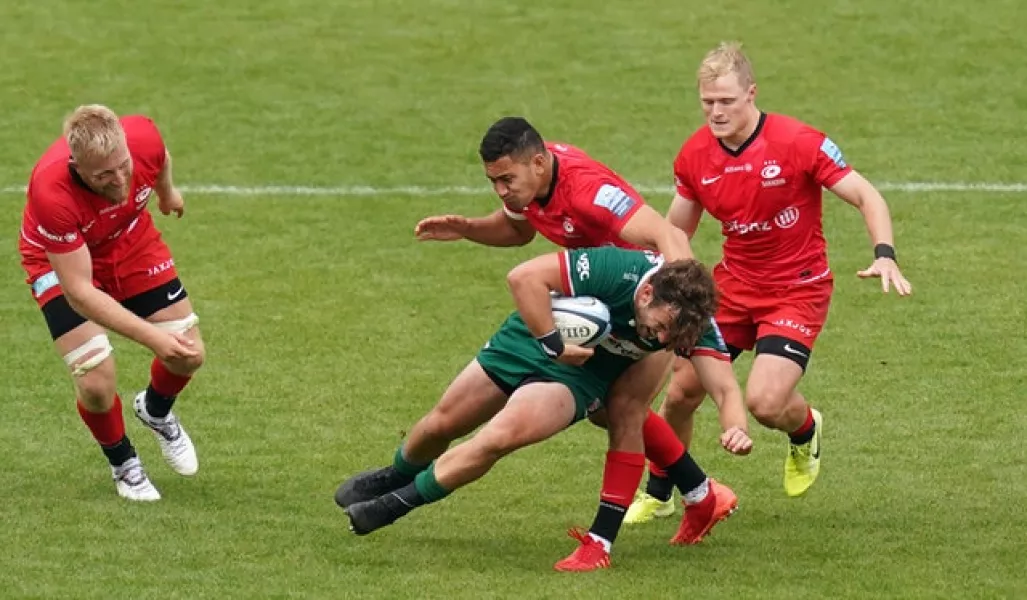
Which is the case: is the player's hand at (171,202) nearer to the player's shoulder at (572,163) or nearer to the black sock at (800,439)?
the player's shoulder at (572,163)

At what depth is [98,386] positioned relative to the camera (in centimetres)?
962

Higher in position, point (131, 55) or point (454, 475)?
point (454, 475)

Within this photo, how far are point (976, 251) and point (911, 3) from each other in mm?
5604

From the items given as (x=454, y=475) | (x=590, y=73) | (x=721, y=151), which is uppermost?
(x=721, y=151)

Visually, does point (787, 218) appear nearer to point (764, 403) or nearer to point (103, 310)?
point (764, 403)

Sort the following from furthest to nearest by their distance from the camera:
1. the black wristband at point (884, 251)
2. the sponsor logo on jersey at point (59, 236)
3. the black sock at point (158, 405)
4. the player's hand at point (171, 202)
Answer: the player's hand at point (171, 202), the black sock at point (158, 405), the sponsor logo on jersey at point (59, 236), the black wristband at point (884, 251)

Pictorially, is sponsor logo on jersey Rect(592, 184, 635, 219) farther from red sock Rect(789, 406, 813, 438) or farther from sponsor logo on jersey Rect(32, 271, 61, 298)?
sponsor logo on jersey Rect(32, 271, 61, 298)

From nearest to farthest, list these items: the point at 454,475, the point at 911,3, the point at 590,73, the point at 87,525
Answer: the point at 454,475
the point at 87,525
the point at 590,73
the point at 911,3

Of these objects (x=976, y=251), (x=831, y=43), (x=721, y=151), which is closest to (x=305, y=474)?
(x=721, y=151)

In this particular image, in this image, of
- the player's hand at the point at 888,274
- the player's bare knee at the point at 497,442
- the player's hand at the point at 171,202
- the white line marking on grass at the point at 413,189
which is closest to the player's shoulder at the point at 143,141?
the player's hand at the point at 171,202

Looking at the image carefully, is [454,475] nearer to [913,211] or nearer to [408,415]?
[408,415]

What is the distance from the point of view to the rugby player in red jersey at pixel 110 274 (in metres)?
9.05

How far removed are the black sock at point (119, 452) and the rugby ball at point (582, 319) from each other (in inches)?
101

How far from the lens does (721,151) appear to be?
9.73 m
